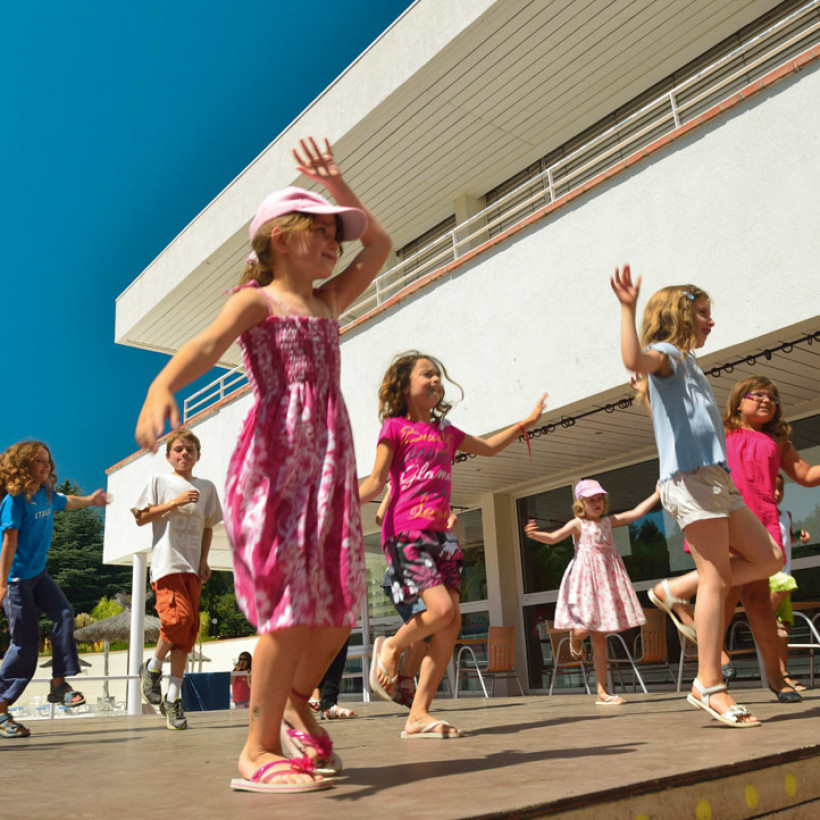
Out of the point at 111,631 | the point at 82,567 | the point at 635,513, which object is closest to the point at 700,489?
the point at 635,513

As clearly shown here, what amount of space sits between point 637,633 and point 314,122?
8080 millimetres

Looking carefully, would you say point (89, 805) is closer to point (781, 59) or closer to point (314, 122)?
point (781, 59)

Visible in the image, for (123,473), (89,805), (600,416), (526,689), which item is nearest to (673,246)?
(600,416)

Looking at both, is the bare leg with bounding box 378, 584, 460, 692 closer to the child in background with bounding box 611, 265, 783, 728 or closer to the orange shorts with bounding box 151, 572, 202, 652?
the child in background with bounding box 611, 265, 783, 728

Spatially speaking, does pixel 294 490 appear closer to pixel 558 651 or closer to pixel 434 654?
pixel 434 654

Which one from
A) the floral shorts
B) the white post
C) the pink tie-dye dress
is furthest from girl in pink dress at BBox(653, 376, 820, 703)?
the white post

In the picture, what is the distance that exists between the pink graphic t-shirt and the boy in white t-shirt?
64.7 inches

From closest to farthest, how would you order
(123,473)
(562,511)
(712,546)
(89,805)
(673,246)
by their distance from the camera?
(89,805) < (712,546) < (673,246) < (562,511) < (123,473)

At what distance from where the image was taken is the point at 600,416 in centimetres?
820

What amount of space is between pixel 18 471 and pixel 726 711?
410 cm

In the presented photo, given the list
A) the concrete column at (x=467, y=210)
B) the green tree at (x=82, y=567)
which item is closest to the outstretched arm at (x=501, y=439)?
the concrete column at (x=467, y=210)

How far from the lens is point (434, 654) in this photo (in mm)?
3430

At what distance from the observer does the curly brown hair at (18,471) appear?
488 centimetres

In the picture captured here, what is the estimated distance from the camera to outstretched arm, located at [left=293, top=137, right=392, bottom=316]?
238cm
